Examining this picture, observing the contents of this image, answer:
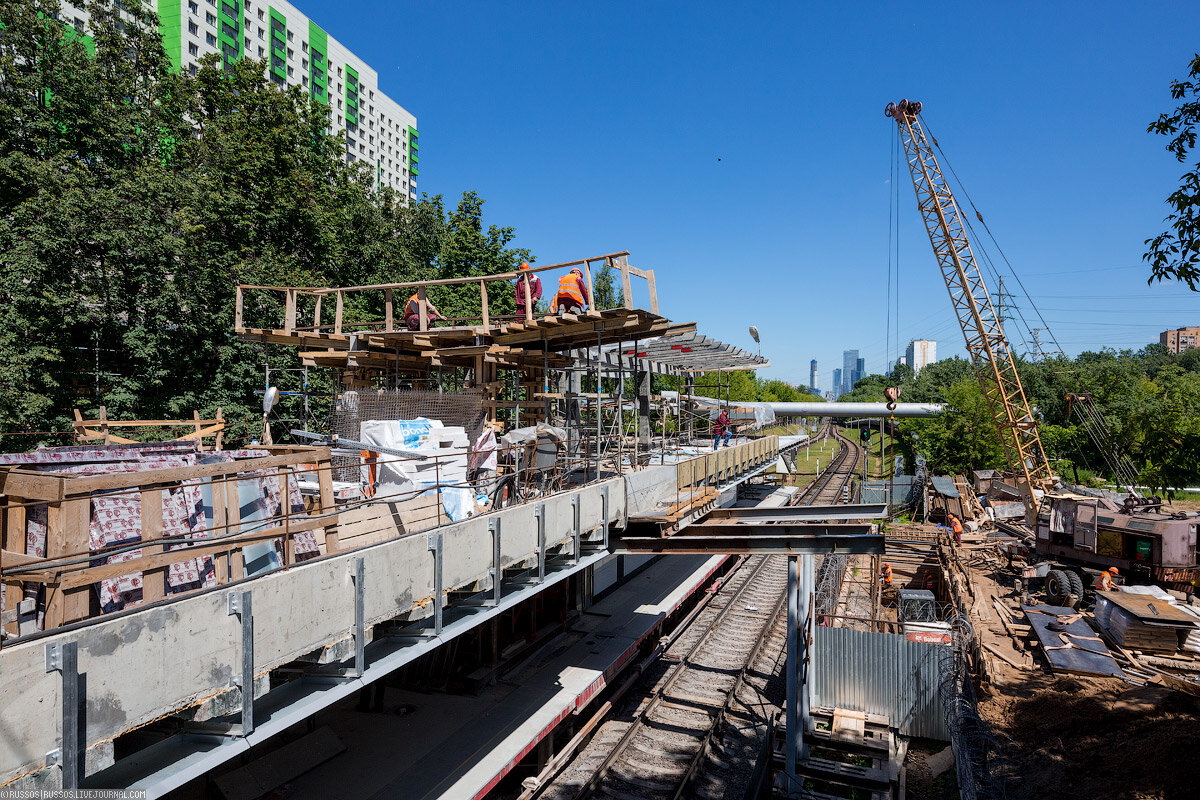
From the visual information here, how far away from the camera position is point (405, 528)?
25.7ft

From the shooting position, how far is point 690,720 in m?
12.0

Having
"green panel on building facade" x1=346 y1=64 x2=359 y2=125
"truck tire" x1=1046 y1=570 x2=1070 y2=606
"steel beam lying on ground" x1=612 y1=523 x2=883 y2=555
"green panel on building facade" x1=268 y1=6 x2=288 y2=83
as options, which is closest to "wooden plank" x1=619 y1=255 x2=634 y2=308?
"steel beam lying on ground" x1=612 y1=523 x2=883 y2=555

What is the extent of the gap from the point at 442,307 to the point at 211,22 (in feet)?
142

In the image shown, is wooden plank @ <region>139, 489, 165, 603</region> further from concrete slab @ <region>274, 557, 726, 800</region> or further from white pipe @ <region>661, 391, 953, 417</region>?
white pipe @ <region>661, 391, 953, 417</region>

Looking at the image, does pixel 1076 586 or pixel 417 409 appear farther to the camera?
pixel 1076 586

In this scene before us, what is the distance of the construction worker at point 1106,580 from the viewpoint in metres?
18.0

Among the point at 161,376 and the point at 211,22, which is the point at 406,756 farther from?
the point at 211,22

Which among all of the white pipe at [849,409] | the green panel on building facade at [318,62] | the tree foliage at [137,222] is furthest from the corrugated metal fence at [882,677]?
the green panel on building facade at [318,62]

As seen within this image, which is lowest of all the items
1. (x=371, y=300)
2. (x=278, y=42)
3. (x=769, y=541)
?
(x=769, y=541)

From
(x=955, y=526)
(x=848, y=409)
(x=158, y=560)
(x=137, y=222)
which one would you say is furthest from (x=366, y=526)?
(x=848, y=409)

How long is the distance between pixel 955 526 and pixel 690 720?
21.7 m

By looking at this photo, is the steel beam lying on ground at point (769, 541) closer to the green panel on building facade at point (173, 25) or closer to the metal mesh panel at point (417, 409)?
the metal mesh panel at point (417, 409)

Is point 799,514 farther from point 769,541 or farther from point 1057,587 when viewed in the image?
point 1057,587

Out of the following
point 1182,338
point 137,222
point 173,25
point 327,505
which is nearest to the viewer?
point 327,505
